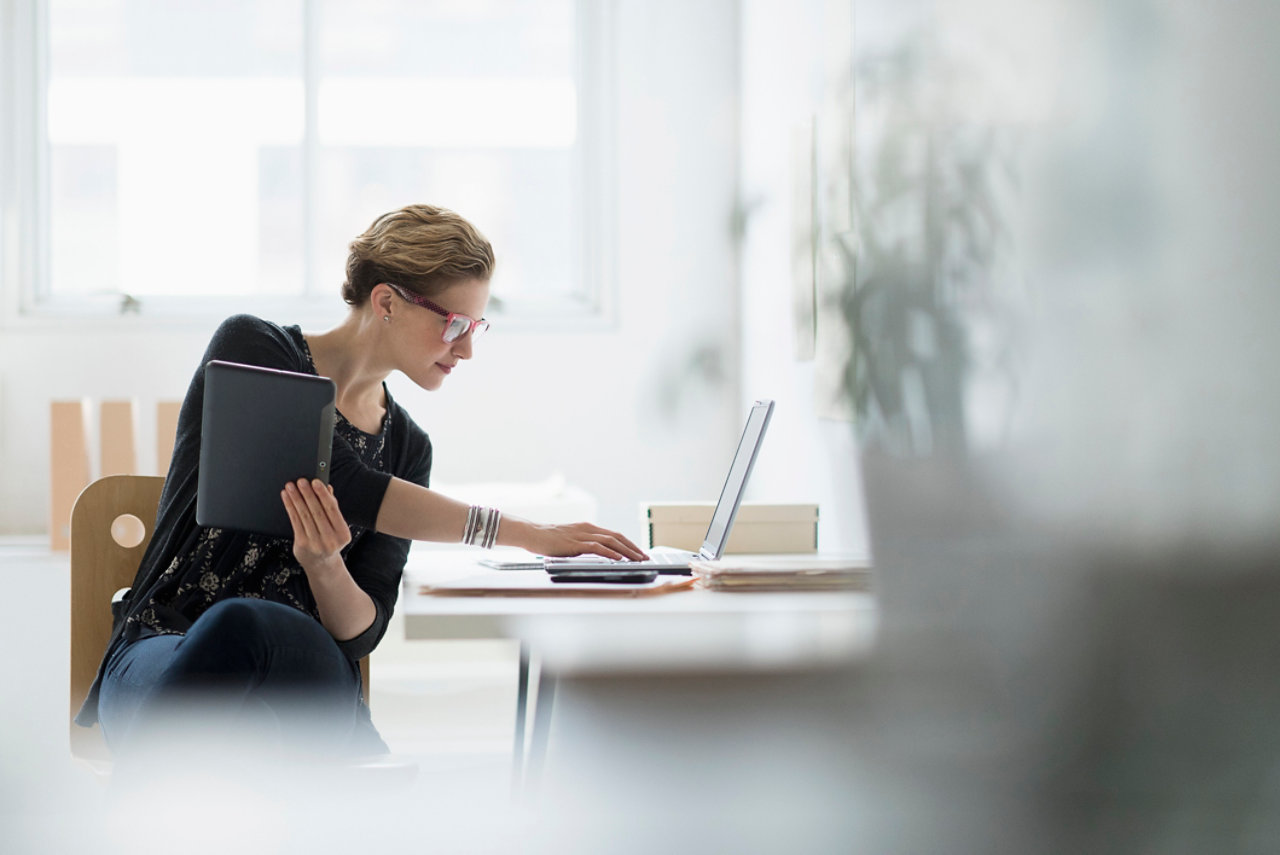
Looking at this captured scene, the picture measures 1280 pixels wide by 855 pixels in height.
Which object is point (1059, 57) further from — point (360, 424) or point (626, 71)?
point (626, 71)

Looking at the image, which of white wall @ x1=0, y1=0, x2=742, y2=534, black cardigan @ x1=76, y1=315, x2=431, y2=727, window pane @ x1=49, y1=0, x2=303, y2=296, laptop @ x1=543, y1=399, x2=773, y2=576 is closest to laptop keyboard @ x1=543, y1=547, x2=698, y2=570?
laptop @ x1=543, y1=399, x2=773, y2=576

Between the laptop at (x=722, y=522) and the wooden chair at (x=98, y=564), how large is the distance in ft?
A: 1.17

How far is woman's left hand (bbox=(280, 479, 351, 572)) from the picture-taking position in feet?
2.93

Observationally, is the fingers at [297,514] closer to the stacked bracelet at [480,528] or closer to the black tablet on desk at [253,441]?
the black tablet on desk at [253,441]

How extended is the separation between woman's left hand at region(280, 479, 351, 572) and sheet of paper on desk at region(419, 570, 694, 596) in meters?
0.09

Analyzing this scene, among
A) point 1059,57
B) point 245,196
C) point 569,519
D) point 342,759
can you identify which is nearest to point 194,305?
point 245,196

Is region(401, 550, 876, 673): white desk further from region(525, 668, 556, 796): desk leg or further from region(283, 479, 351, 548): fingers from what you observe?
region(283, 479, 351, 548): fingers

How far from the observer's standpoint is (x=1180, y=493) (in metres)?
0.24

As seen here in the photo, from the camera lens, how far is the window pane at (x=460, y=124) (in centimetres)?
258

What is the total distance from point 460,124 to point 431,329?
1.60m

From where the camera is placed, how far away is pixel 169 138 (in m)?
2.55

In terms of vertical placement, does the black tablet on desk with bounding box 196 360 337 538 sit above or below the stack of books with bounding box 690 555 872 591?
above

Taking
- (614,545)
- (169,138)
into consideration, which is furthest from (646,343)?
(614,545)

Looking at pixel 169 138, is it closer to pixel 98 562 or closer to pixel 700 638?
pixel 98 562
